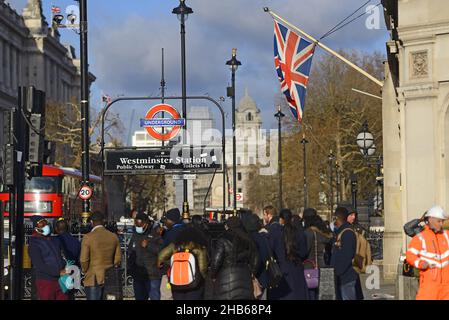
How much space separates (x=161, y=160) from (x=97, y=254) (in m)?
14.1

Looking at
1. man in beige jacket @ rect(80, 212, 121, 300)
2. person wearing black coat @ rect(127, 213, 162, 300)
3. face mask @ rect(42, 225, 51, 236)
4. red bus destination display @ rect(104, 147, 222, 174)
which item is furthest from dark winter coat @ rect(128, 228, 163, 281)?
red bus destination display @ rect(104, 147, 222, 174)

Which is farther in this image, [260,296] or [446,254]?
[260,296]

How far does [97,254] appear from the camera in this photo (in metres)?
16.4

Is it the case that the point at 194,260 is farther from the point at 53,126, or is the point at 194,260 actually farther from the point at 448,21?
the point at 53,126

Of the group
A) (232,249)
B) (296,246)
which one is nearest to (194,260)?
(232,249)

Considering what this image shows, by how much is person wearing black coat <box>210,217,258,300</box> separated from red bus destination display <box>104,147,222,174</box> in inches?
637

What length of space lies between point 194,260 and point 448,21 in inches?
378

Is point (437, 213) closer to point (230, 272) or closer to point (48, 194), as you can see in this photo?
point (230, 272)

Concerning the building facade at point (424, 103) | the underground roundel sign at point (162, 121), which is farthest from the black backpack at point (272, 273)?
the underground roundel sign at point (162, 121)

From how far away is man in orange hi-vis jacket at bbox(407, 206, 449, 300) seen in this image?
12234mm

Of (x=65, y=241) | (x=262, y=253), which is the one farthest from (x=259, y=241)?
(x=65, y=241)

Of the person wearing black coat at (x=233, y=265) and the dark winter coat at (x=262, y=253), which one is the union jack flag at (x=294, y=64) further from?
the person wearing black coat at (x=233, y=265)

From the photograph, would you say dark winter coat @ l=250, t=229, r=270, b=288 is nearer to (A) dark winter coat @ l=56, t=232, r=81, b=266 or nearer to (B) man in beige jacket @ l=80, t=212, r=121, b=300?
(B) man in beige jacket @ l=80, t=212, r=121, b=300
